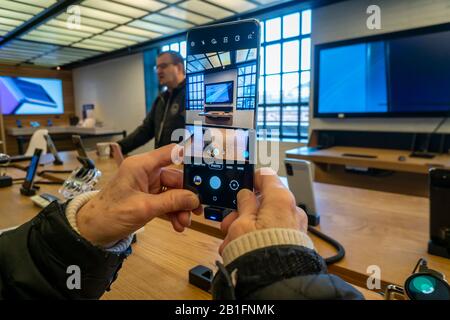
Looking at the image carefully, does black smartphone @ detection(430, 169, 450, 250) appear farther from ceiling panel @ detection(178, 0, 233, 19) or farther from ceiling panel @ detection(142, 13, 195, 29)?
ceiling panel @ detection(142, 13, 195, 29)

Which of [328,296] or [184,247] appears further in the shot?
[184,247]

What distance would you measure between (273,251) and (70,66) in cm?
169

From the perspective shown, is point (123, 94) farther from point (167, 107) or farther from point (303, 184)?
point (303, 184)

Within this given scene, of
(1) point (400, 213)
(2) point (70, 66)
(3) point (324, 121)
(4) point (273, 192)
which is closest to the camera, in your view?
(4) point (273, 192)

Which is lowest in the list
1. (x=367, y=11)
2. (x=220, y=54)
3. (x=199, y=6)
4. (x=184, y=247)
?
(x=184, y=247)

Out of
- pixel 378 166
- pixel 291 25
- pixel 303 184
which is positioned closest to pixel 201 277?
pixel 303 184

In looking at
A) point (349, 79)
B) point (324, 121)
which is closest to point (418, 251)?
point (349, 79)

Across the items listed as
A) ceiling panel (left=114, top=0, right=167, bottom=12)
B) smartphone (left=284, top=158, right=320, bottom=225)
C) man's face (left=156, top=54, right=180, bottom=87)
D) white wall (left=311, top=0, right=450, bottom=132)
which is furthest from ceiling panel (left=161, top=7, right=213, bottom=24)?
smartphone (left=284, top=158, right=320, bottom=225)

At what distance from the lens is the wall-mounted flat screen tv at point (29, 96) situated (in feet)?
2.88

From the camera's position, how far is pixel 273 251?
0.96 feet

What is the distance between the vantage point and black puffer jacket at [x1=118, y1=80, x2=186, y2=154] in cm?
184

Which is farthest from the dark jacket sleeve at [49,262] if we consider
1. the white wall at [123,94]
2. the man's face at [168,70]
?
the white wall at [123,94]

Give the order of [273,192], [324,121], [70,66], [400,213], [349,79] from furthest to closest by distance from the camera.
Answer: [324,121] < [349,79] < [70,66] < [400,213] < [273,192]

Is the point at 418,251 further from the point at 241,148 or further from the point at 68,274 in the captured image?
the point at 68,274
